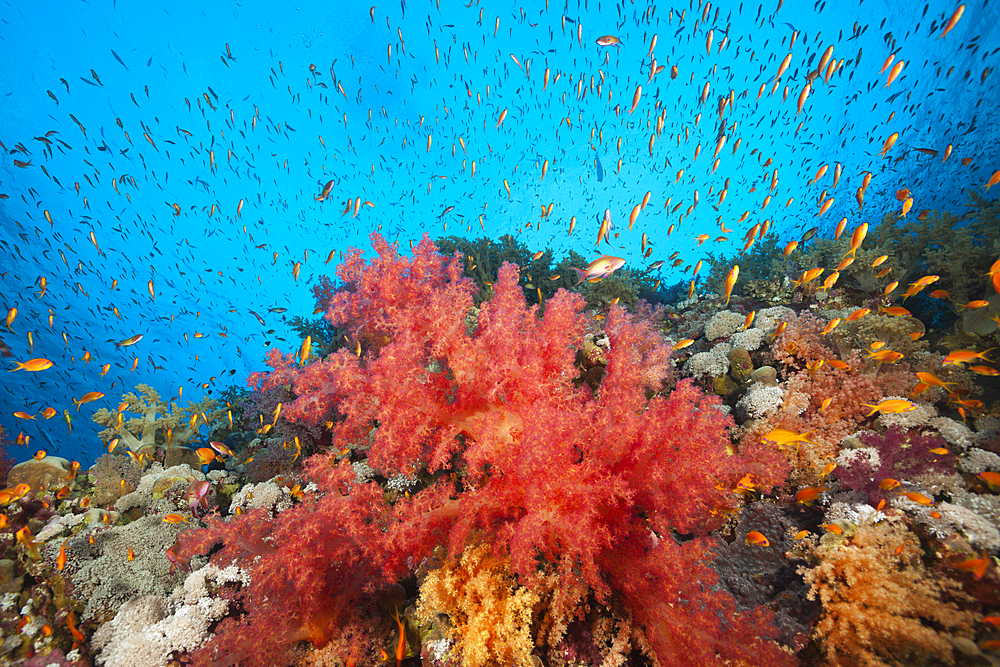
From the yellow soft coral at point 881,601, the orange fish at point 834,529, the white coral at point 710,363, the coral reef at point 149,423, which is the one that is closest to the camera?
the yellow soft coral at point 881,601

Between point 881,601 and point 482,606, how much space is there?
2.65 metres

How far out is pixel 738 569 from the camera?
2945 mm

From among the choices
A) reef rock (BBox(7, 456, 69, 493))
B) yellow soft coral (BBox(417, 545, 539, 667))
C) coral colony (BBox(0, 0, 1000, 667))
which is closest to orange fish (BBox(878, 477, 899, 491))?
coral colony (BBox(0, 0, 1000, 667))

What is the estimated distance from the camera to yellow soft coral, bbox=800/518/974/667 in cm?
207

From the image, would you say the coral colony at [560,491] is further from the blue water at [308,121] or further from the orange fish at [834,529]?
the blue water at [308,121]

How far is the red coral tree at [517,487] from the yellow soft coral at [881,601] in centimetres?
49

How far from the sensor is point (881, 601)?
2.25 metres

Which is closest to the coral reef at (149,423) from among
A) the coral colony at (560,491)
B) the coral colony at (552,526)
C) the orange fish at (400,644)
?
the coral colony at (560,491)

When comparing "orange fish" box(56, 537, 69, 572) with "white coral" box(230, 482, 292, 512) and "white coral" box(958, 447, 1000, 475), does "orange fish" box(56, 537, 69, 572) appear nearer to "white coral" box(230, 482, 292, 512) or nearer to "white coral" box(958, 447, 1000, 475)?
"white coral" box(230, 482, 292, 512)

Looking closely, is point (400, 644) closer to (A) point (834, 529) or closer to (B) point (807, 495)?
(A) point (834, 529)

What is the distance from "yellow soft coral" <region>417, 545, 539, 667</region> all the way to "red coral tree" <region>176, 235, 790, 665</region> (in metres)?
0.20

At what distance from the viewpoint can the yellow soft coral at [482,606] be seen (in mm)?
2330

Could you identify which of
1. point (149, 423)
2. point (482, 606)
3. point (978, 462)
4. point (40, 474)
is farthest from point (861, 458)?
point (149, 423)

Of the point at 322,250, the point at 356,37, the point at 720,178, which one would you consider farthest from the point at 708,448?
the point at 322,250
